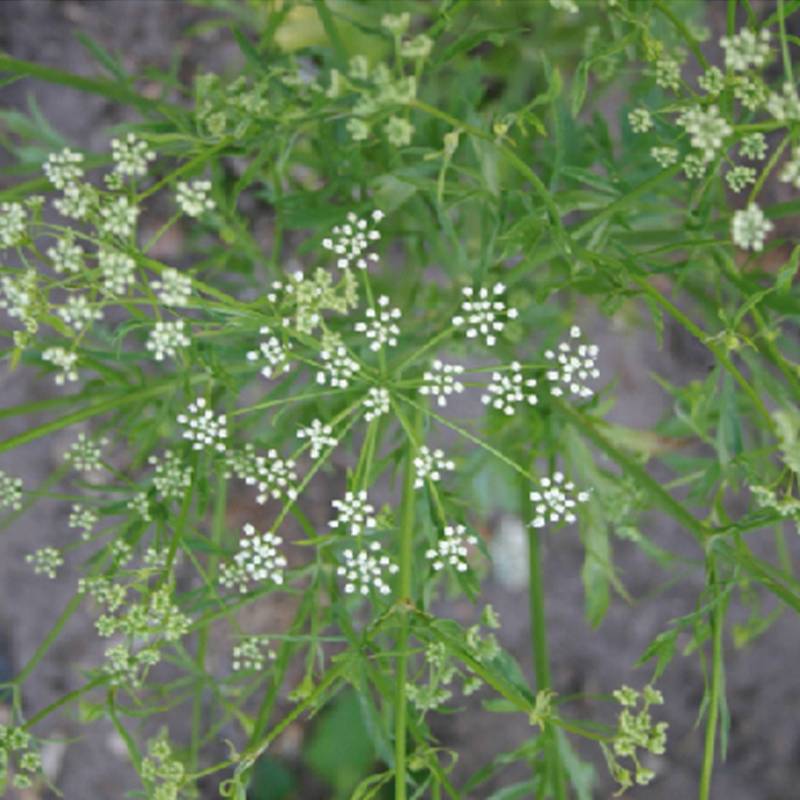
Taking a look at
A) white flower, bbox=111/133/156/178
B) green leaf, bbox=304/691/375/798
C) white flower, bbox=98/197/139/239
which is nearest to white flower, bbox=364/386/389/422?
white flower, bbox=98/197/139/239

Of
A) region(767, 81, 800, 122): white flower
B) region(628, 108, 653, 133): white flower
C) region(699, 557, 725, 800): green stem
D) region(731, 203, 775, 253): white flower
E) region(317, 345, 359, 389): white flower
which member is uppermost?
region(628, 108, 653, 133): white flower

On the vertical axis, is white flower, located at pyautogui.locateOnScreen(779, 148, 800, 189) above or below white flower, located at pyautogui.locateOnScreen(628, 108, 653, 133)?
below

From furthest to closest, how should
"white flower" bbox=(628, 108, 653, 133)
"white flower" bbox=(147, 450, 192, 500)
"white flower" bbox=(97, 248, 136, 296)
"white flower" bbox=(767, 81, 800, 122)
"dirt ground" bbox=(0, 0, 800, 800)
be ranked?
"dirt ground" bbox=(0, 0, 800, 800) < "white flower" bbox=(147, 450, 192, 500) < "white flower" bbox=(628, 108, 653, 133) < "white flower" bbox=(97, 248, 136, 296) < "white flower" bbox=(767, 81, 800, 122)

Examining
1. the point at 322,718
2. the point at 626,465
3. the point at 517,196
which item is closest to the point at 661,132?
the point at 517,196

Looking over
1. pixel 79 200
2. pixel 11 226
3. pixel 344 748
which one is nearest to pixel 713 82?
pixel 79 200

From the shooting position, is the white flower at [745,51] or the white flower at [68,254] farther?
the white flower at [68,254]

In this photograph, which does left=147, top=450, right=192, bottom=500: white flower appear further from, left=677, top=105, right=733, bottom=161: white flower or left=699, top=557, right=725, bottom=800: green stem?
left=677, top=105, right=733, bottom=161: white flower

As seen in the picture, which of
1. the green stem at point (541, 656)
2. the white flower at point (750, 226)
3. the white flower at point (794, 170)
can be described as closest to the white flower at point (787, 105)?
the white flower at point (794, 170)

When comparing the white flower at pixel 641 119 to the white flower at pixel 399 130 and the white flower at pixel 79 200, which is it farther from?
the white flower at pixel 79 200
